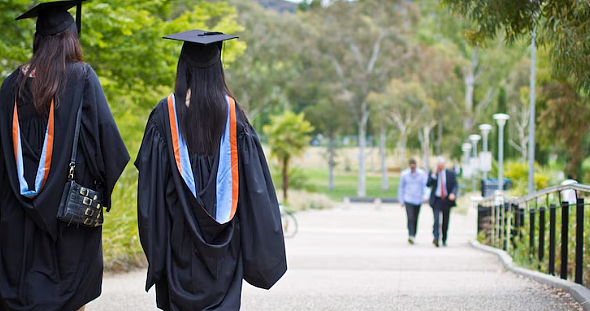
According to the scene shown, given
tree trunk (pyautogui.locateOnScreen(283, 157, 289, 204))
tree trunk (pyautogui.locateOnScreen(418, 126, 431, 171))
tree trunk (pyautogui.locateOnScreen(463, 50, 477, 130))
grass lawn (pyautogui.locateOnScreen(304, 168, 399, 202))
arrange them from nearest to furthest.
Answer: tree trunk (pyautogui.locateOnScreen(283, 157, 289, 204))
tree trunk (pyautogui.locateOnScreen(463, 50, 477, 130))
tree trunk (pyautogui.locateOnScreen(418, 126, 431, 171))
grass lawn (pyautogui.locateOnScreen(304, 168, 399, 202))

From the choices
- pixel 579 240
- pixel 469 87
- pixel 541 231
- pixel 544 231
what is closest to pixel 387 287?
pixel 579 240

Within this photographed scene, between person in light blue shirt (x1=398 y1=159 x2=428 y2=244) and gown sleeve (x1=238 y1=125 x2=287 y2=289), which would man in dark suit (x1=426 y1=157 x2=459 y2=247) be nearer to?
person in light blue shirt (x1=398 y1=159 x2=428 y2=244)

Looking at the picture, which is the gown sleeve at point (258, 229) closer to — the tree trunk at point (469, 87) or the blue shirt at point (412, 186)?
the blue shirt at point (412, 186)

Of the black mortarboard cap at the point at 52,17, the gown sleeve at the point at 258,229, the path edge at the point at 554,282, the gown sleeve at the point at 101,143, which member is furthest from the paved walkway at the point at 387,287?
the black mortarboard cap at the point at 52,17

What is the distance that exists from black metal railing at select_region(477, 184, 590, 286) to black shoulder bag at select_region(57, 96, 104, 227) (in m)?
4.29

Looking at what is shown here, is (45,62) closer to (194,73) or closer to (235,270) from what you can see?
(194,73)

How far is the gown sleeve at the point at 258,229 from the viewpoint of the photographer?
3955 millimetres

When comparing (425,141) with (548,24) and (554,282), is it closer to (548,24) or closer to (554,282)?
(554,282)

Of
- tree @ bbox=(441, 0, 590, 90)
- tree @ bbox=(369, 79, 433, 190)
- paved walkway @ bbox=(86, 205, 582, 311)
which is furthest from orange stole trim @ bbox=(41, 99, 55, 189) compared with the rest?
tree @ bbox=(369, 79, 433, 190)

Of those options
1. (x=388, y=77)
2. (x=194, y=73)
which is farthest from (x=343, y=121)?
(x=194, y=73)

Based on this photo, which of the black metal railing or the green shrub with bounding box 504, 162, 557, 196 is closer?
the black metal railing

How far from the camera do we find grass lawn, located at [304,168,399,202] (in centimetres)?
5916

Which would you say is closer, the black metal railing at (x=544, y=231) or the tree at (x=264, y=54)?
the black metal railing at (x=544, y=231)

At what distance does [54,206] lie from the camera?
3.91 m
